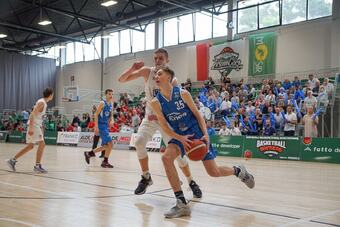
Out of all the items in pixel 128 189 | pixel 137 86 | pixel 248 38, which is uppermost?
pixel 248 38

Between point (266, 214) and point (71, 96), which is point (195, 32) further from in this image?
point (266, 214)

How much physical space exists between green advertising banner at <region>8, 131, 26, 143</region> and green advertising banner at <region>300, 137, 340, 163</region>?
1914cm

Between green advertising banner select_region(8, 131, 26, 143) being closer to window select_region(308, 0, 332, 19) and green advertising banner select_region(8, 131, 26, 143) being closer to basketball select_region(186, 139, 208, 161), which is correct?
window select_region(308, 0, 332, 19)

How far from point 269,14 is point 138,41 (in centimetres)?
1176

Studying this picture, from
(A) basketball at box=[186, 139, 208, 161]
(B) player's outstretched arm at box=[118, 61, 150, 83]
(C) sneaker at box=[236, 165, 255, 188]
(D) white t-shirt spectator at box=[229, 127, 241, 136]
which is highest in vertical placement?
(B) player's outstretched arm at box=[118, 61, 150, 83]

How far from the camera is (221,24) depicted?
26.9 meters

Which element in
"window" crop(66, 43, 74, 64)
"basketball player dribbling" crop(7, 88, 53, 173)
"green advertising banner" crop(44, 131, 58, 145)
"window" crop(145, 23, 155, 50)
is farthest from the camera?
"window" crop(66, 43, 74, 64)

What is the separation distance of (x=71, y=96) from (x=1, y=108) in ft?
27.9

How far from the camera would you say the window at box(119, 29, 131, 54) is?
A: 33406 mm

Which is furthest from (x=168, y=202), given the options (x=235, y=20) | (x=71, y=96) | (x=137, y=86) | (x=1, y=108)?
(x=1, y=108)

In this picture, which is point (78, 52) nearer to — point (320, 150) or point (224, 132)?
point (224, 132)

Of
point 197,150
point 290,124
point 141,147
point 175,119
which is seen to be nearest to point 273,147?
point 290,124

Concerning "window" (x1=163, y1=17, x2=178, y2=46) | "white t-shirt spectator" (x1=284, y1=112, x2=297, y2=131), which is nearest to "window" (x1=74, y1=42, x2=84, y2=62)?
"window" (x1=163, y1=17, x2=178, y2=46)

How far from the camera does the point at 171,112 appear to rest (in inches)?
196
